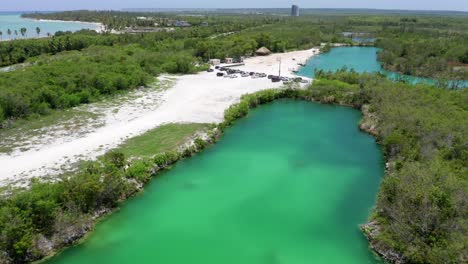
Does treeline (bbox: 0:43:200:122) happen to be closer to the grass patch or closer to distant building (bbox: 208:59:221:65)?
distant building (bbox: 208:59:221:65)

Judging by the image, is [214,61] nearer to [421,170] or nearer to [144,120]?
[144,120]

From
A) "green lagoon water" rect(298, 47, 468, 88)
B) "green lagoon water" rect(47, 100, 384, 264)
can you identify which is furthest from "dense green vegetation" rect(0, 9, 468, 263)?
"green lagoon water" rect(298, 47, 468, 88)

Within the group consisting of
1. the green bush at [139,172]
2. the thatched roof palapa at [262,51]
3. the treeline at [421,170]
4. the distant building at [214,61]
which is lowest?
the green bush at [139,172]

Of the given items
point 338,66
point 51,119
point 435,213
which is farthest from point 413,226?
point 338,66

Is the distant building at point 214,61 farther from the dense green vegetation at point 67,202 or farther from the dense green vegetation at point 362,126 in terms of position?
the dense green vegetation at point 67,202

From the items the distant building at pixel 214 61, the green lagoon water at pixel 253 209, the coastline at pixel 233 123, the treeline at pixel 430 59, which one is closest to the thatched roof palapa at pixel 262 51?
the distant building at pixel 214 61

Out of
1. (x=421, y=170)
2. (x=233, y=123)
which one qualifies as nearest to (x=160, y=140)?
(x=233, y=123)

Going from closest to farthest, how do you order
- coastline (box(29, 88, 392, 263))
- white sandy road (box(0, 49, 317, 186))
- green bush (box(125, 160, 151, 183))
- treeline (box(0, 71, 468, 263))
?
treeline (box(0, 71, 468, 263))
coastline (box(29, 88, 392, 263))
green bush (box(125, 160, 151, 183))
white sandy road (box(0, 49, 317, 186))
